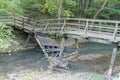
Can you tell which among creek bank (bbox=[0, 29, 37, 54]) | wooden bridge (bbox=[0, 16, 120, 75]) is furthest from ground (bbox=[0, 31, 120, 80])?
wooden bridge (bbox=[0, 16, 120, 75])

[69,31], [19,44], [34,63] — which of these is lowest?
[19,44]

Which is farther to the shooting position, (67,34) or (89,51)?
(89,51)

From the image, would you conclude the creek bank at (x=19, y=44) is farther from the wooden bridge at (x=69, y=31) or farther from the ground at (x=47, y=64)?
the wooden bridge at (x=69, y=31)

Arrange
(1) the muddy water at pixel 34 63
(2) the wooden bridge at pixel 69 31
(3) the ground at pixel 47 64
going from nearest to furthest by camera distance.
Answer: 1. (3) the ground at pixel 47 64
2. (2) the wooden bridge at pixel 69 31
3. (1) the muddy water at pixel 34 63

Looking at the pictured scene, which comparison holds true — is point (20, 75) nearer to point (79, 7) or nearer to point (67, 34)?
point (67, 34)

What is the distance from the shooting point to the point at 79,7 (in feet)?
95.9

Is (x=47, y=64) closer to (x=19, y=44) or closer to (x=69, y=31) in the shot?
(x=69, y=31)

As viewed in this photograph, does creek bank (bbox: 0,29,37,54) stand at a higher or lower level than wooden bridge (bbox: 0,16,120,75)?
lower

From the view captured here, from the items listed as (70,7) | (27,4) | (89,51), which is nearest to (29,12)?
(27,4)

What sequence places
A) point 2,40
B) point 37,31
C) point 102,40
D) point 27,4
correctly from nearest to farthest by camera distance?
point 2,40
point 102,40
point 37,31
point 27,4

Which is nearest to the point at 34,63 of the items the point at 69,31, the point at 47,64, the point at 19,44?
the point at 47,64

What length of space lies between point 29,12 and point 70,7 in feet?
15.2

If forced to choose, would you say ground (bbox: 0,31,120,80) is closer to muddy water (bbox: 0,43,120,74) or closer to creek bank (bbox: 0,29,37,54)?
muddy water (bbox: 0,43,120,74)

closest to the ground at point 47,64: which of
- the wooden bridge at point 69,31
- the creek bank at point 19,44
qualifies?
the creek bank at point 19,44
